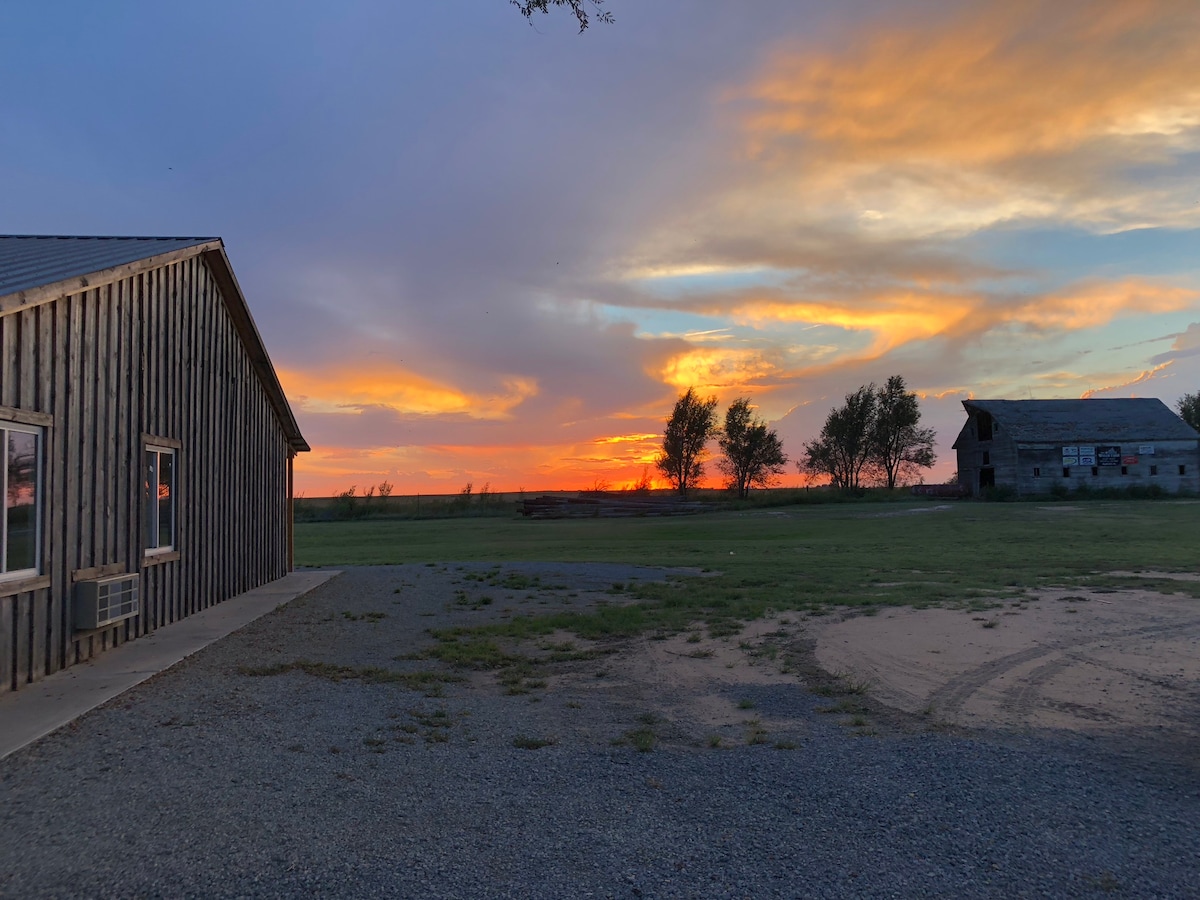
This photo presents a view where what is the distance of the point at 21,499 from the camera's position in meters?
6.88

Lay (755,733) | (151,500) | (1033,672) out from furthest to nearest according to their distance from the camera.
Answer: (151,500) → (1033,672) → (755,733)

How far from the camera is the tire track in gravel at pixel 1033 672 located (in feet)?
20.6

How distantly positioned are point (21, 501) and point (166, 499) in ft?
11.0

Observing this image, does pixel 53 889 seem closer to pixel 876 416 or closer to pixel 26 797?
pixel 26 797

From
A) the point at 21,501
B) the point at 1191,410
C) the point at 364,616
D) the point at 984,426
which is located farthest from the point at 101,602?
the point at 1191,410

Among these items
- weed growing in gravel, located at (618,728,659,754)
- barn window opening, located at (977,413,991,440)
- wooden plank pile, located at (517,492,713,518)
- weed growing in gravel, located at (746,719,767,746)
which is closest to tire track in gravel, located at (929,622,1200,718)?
weed growing in gravel, located at (746,719,767,746)

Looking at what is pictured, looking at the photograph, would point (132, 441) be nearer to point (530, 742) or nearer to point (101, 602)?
point (101, 602)

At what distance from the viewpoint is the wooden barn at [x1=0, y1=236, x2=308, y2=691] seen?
6852 mm

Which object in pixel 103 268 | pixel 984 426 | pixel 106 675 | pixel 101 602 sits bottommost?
pixel 106 675

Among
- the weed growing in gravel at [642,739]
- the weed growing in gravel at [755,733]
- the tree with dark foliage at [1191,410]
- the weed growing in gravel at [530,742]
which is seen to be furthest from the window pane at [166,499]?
the tree with dark foliage at [1191,410]

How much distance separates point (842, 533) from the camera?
26766 millimetres

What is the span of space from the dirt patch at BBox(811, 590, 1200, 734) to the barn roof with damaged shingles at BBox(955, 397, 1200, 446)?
41.3 m

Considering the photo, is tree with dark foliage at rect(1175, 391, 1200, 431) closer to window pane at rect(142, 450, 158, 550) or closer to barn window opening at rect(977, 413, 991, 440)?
barn window opening at rect(977, 413, 991, 440)

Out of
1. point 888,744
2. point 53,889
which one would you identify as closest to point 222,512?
point 53,889
